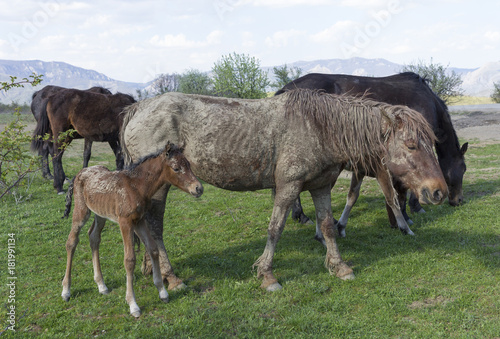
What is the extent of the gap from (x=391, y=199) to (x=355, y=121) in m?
1.65

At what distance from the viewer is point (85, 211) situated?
4.76 m

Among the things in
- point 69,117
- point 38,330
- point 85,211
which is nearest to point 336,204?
point 85,211

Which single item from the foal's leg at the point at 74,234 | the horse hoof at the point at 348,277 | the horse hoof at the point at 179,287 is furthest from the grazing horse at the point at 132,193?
the horse hoof at the point at 348,277

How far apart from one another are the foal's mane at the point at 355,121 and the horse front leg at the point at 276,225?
88 centimetres

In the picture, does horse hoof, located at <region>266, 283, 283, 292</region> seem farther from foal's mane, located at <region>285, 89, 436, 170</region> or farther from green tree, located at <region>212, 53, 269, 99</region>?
green tree, located at <region>212, 53, 269, 99</region>

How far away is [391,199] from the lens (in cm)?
585

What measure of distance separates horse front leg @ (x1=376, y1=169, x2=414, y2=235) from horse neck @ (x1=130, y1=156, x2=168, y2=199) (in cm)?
322

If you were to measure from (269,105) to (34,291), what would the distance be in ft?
13.8

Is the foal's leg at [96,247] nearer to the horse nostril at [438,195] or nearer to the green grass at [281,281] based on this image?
the green grass at [281,281]

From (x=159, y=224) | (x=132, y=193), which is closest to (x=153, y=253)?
(x=159, y=224)

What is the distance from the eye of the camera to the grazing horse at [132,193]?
14.1 ft

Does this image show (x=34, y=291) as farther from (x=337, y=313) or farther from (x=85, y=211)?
(x=337, y=313)

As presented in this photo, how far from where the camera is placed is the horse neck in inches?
174

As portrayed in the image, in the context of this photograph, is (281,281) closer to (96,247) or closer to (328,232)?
(328,232)
